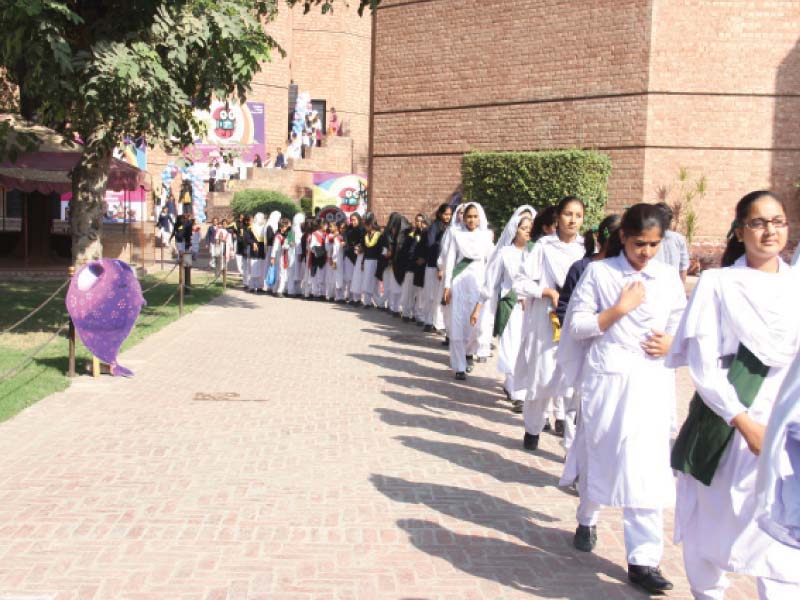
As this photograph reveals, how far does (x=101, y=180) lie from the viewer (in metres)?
14.1

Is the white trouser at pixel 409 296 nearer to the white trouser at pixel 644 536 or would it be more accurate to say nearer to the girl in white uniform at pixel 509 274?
the girl in white uniform at pixel 509 274

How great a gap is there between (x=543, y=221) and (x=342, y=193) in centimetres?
3012

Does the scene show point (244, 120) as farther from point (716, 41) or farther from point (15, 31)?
point (15, 31)

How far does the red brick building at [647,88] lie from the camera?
64.0ft

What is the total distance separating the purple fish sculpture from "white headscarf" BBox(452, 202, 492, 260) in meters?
3.82

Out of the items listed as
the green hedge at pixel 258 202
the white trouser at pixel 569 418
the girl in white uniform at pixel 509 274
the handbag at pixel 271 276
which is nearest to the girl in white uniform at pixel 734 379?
the white trouser at pixel 569 418

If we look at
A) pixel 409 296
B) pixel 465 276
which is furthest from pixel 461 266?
pixel 409 296

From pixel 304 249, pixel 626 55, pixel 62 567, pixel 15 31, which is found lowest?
pixel 62 567

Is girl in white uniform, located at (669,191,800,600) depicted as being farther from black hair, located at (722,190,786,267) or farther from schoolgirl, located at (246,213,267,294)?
schoolgirl, located at (246,213,267,294)

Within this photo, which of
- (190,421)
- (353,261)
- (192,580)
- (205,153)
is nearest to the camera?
(192,580)

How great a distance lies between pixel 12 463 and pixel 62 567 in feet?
7.47

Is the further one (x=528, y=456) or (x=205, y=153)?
(x=205, y=153)

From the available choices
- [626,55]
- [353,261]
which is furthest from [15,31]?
[626,55]

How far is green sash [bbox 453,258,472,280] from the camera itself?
11.2 meters
